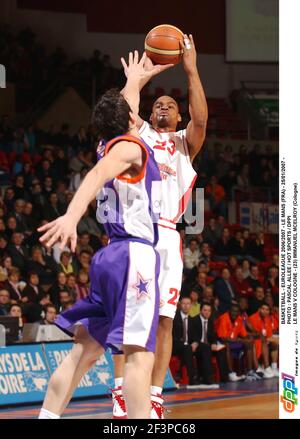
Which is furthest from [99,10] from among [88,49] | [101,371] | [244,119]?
[101,371]

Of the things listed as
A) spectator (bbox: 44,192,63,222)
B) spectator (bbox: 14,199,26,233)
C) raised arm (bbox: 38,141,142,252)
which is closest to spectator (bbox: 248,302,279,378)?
spectator (bbox: 44,192,63,222)

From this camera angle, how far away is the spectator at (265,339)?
15.4 metres

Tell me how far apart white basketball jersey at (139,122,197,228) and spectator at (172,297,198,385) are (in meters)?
6.82

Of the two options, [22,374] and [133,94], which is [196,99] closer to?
[133,94]

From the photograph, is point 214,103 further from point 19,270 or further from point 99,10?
point 19,270

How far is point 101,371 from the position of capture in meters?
12.5

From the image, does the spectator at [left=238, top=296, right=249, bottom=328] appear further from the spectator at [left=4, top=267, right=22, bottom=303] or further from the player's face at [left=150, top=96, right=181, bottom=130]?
the player's face at [left=150, top=96, right=181, bottom=130]

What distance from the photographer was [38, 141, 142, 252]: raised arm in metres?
5.14

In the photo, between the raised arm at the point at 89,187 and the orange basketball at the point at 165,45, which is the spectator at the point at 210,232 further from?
the raised arm at the point at 89,187

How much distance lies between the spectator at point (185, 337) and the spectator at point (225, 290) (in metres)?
1.45

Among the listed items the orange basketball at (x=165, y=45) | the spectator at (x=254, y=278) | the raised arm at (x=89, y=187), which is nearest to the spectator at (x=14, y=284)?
the spectator at (x=254, y=278)

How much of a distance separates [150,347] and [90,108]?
16.6 m

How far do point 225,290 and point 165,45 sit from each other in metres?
9.17

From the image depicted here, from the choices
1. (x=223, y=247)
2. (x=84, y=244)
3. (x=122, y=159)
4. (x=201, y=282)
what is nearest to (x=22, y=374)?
(x=84, y=244)
